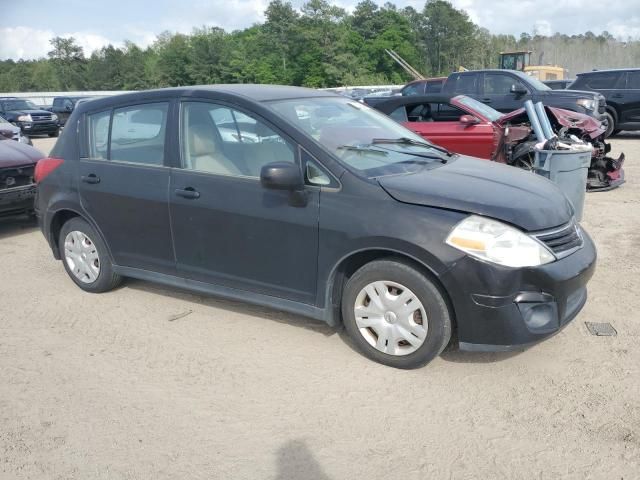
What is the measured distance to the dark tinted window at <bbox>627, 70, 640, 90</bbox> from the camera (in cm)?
1489

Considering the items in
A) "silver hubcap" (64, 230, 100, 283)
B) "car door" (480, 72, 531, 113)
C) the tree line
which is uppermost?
the tree line

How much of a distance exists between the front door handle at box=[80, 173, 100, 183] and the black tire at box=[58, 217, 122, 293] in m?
0.39

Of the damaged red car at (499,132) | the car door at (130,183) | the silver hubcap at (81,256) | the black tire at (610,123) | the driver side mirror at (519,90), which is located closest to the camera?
the car door at (130,183)

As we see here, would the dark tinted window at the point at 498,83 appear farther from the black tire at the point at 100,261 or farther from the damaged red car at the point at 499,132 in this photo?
the black tire at the point at 100,261

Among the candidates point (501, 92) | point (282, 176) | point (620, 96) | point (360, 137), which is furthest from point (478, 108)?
point (620, 96)

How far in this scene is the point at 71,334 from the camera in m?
4.32

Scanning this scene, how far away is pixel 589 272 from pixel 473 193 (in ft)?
3.03

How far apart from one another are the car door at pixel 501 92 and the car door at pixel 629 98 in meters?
3.93

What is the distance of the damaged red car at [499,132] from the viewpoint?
877cm

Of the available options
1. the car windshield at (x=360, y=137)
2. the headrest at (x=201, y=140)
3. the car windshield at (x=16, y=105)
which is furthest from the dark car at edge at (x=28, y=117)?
the car windshield at (x=360, y=137)

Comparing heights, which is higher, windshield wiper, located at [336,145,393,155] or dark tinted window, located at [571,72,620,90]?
dark tinted window, located at [571,72,620,90]

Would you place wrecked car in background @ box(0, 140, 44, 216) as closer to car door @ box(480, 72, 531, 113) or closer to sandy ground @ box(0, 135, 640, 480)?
sandy ground @ box(0, 135, 640, 480)

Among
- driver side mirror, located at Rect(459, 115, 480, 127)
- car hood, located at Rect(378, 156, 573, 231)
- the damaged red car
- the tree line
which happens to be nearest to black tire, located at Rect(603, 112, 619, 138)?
the damaged red car

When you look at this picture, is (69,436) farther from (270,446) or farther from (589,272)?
(589,272)
